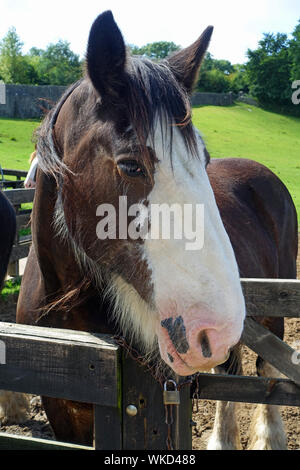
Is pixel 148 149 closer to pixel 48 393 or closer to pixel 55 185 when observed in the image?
pixel 55 185

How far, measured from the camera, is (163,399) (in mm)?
1703

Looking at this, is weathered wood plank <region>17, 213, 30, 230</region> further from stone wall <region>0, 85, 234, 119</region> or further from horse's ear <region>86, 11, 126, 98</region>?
stone wall <region>0, 85, 234, 119</region>

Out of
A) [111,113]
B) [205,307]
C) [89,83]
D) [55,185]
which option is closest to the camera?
[205,307]

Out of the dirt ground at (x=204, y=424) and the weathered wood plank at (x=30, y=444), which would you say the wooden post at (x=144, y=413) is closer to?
the weathered wood plank at (x=30, y=444)

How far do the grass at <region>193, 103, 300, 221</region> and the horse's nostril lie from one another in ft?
48.9

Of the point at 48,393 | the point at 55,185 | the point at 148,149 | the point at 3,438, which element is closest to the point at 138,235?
the point at 148,149

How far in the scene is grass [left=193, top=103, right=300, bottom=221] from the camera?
24.5 m

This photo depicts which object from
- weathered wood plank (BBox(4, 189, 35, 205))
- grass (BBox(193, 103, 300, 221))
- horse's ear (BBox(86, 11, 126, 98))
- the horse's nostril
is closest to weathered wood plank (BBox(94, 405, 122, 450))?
the horse's nostril

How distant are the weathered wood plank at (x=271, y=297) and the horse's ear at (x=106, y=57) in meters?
1.13

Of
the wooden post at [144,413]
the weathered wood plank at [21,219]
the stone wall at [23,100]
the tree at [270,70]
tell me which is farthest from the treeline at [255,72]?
the wooden post at [144,413]

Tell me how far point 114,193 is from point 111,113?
32 centimetres

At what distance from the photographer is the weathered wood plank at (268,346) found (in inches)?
84.8

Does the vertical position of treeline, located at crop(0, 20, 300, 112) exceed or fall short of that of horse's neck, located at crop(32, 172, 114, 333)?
it exceeds it

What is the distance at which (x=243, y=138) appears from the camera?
31.8 metres
